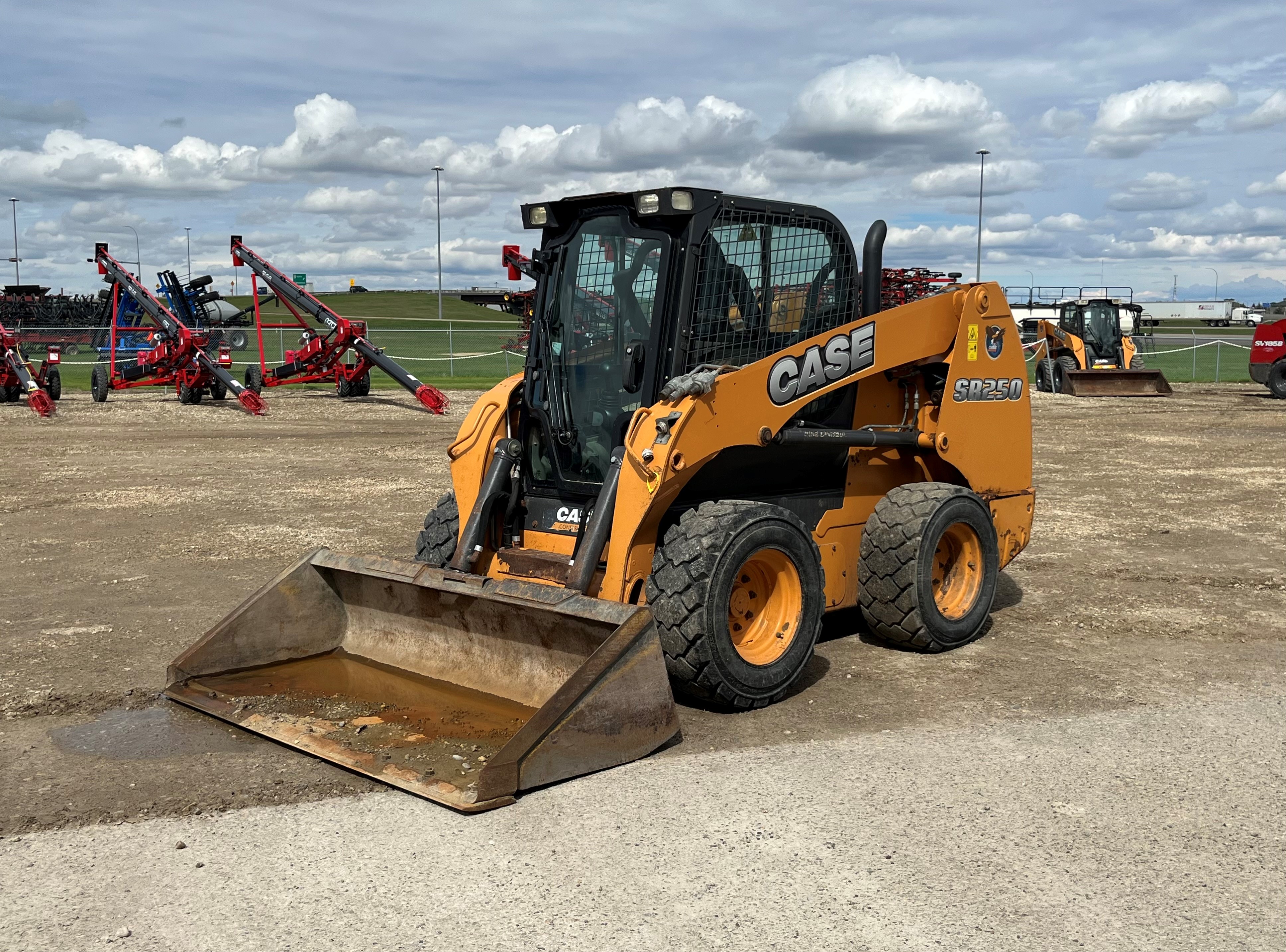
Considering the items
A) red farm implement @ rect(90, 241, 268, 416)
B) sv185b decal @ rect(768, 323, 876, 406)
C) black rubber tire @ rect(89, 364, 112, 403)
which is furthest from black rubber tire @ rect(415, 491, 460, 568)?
black rubber tire @ rect(89, 364, 112, 403)

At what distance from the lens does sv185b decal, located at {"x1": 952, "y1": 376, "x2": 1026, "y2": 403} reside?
6984 mm

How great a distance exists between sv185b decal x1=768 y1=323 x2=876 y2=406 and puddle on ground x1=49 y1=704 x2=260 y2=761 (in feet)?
9.28

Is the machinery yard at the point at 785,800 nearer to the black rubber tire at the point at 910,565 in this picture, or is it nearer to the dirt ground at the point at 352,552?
the dirt ground at the point at 352,552

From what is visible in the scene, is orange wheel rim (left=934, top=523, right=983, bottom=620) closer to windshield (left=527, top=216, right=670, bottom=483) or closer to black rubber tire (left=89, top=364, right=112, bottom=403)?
windshield (left=527, top=216, right=670, bottom=483)

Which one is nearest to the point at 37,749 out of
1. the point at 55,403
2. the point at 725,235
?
the point at 725,235

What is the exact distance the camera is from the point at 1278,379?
2675 cm

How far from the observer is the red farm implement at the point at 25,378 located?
846 inches

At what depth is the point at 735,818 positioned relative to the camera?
4367 millimetres

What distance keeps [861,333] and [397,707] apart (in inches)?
115

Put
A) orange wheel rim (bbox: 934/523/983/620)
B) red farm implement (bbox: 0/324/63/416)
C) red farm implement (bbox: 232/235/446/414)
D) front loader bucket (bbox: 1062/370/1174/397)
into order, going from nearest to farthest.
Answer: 1. orange wheel rim (bbox: 934/523/983/620)
2. red farm implement (bbox: 0/324/63/416)
3. red farm implement (bbox: 232/235/446/414)
4. front loader bucket (bbox: 1062/370/1174/397)

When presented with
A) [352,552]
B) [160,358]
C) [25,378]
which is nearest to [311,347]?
[160,358]

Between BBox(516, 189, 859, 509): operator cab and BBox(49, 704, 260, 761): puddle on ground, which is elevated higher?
BBox(516, 189, 859, 509): operator cab

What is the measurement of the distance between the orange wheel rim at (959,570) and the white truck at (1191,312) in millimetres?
86529

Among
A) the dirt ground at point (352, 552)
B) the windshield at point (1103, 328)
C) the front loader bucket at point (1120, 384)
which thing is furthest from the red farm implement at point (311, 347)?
the windshield at point (1103, 328)
